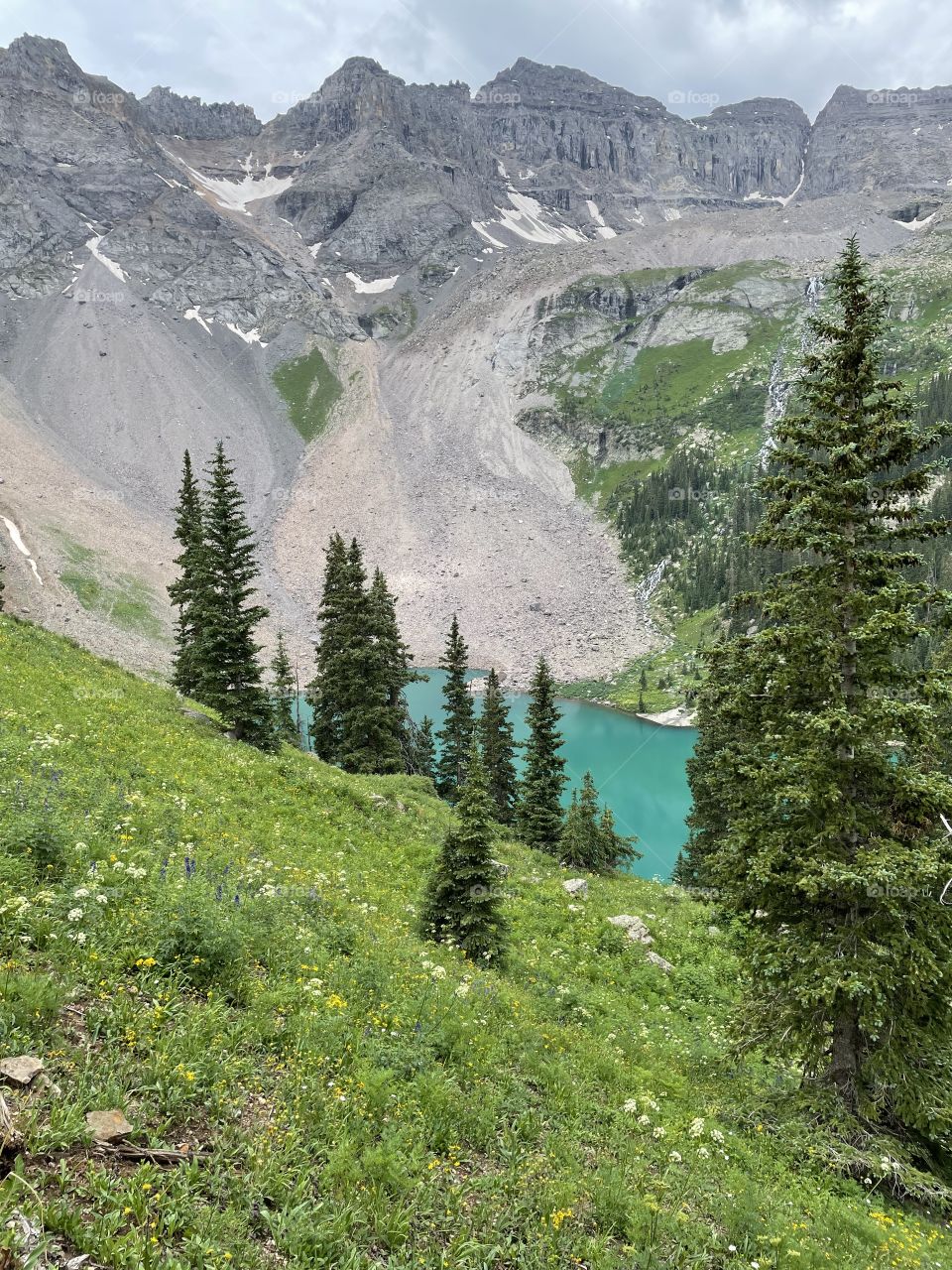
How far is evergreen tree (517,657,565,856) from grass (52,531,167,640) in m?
70.7

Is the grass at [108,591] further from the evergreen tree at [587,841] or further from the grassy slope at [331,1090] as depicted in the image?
the grassy slope at [331,1090]

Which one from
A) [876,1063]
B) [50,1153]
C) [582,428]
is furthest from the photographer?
[582,428]

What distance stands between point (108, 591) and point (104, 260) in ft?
503

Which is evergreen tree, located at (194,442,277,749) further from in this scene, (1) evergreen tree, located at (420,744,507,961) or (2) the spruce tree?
(1) evergreen tree, located at (420,744,507,961)

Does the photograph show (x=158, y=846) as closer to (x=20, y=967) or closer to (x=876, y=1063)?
(x=20, y=967)

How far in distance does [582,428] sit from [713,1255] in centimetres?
19815

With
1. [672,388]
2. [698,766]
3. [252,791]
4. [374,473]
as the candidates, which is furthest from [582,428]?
[252,791]

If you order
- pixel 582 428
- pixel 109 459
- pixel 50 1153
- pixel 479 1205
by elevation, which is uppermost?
pixel 582 428

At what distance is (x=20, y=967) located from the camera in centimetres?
546

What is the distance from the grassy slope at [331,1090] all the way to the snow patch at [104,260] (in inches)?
8957

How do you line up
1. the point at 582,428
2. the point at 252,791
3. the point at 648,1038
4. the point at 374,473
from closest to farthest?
the point at 648,1038, the point at 252,791, the point at 374,473, the point at 582,428

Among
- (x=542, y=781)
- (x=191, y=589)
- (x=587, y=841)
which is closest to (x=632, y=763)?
(x=542, y=781)

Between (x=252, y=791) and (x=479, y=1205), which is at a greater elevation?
(x=479, y=1205)

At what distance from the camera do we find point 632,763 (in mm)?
83438
